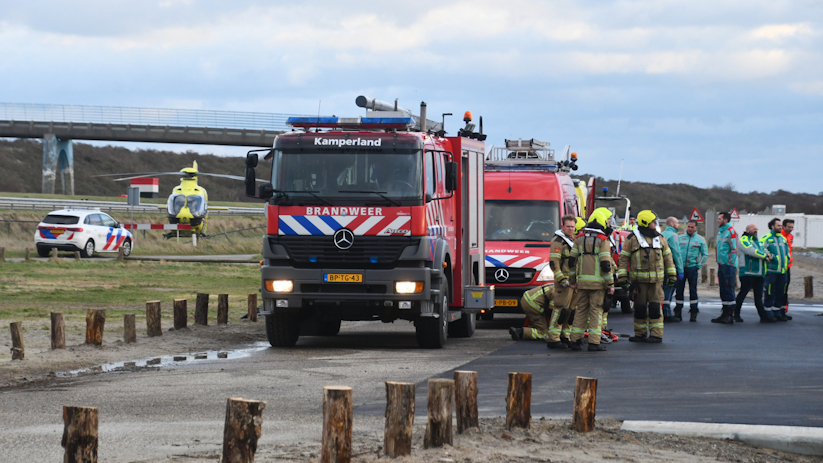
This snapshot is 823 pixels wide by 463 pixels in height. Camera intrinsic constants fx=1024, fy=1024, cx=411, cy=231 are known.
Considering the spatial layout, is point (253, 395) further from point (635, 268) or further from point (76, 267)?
point (76, 267)

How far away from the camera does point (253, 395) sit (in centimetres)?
990

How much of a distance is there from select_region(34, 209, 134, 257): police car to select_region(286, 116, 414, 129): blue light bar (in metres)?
22.8

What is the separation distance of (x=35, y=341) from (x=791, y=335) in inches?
457

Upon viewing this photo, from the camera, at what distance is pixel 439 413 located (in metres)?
7.26

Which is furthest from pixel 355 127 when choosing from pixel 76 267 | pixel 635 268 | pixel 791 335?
pixel 76 267

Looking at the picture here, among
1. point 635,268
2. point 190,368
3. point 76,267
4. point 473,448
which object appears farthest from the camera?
point 76,267

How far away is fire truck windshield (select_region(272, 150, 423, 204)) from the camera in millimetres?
13375

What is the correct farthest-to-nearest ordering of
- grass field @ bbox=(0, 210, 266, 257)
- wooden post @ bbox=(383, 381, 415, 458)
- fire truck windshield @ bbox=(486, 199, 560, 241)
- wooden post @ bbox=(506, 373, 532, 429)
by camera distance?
grass field @ bbox=(0, 210, 266, 257) → fire truck windshield @ bbox=(486, 199, 560, 241) → wooden post @ bbox=(506, 373, 532, 429) → wooden post @ bbox=(383, 381, 415, 458)

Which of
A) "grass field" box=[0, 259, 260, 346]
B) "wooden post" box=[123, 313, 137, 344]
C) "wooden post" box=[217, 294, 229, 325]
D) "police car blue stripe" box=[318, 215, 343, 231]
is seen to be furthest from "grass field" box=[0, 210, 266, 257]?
"police car blue stripe" box=[318, 215, 343, 231]

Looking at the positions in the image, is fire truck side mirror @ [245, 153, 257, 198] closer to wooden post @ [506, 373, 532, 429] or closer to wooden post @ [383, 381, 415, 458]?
wooden post @ [506, 373, 532, 429]

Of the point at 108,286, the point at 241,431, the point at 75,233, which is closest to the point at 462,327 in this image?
the point at 241,431

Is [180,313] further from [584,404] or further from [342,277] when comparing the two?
[584,404]

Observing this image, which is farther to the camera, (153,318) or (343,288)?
(153,318)

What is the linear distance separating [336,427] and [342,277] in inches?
272
